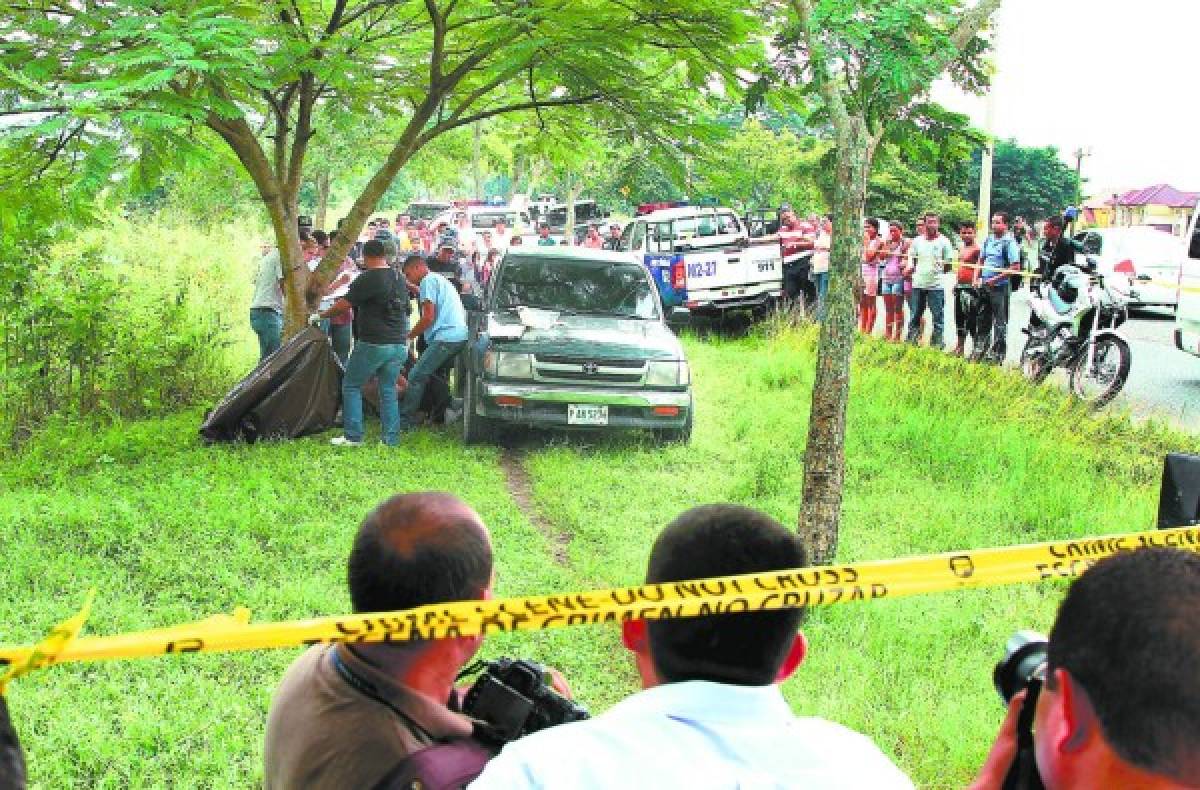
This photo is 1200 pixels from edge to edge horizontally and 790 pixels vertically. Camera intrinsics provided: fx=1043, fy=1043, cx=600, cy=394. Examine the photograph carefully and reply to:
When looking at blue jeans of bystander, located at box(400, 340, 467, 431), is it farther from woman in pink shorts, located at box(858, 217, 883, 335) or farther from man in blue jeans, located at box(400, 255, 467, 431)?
woman in pink shorts, located at box(858, 217, 883, 335)

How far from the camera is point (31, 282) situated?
30.6 feet

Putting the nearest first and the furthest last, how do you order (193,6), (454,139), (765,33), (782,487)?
(193,6) < (782,487) < (765,33) < (454,139)

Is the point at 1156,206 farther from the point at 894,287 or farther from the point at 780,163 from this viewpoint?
the point at 894,287

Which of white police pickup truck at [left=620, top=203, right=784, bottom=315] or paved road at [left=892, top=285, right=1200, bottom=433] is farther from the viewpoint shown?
white police pickup truck at [left=620, top=203, right=784, bottom=315]

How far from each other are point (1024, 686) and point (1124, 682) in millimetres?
317

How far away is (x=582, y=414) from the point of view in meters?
8.63

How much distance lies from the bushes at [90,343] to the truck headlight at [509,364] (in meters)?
3.60

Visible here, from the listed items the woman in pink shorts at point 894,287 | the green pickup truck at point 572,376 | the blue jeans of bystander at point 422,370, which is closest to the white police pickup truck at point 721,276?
the woman in pink shorts at point 894,287

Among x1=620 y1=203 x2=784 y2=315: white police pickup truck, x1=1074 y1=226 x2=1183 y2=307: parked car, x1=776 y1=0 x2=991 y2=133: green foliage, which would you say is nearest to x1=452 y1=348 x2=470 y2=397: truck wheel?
x1=776 y1=0 x2=991 y2=133: green foliage

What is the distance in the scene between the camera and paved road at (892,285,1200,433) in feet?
32.3

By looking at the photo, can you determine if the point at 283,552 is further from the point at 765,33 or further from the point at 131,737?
the point at 765,33

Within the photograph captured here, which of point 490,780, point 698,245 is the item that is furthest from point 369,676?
point 698,245

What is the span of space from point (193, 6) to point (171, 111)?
0.78 metres

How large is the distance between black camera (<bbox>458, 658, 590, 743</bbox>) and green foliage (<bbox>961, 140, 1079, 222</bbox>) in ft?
126
